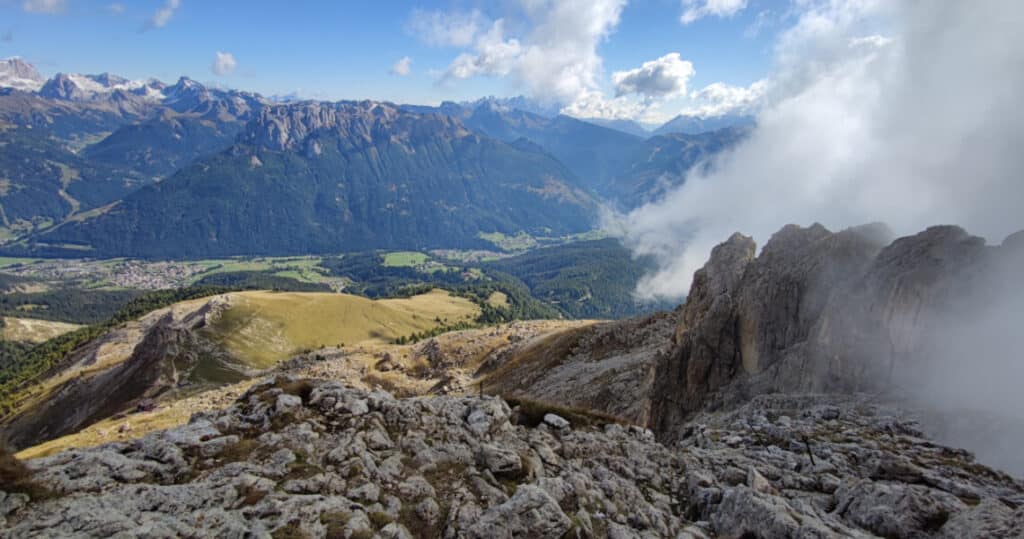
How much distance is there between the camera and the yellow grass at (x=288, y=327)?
474ft

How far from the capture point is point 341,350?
120m

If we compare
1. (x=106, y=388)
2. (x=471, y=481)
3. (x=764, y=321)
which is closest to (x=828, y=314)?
(x=764, y=321)

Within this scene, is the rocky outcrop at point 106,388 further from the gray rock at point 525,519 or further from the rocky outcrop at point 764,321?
the gray rock at point 525,519

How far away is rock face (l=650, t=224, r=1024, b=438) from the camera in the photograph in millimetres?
29062

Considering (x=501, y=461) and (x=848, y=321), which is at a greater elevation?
(x=848, y=321)

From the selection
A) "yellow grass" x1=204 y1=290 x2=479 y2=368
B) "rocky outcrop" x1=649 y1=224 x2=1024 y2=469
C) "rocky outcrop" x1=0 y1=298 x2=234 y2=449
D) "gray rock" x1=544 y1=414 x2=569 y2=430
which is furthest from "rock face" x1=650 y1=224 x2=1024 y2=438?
"yellow grass" x1=204 y1=290 x2=479 y2=368

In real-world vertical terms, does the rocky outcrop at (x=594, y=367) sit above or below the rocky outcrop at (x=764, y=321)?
below

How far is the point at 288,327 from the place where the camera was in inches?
6649

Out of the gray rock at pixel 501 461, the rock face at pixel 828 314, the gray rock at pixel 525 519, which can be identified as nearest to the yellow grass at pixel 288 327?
the rock face at pixel 828 314

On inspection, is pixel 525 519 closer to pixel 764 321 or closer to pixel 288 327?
pixel 764 321

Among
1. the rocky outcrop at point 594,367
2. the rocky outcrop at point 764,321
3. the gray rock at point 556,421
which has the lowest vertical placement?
the rocky outcrop at point 594,367

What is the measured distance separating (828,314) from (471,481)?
29773 millimetres

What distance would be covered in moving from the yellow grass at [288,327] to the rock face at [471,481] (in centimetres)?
13287

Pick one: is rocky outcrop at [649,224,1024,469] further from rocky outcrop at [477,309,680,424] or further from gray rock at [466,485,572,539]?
gray rock at [466,485,572,539]
